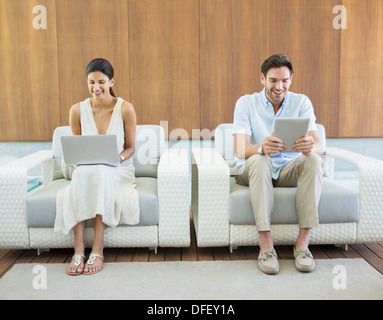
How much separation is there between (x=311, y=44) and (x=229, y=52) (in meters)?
0.84

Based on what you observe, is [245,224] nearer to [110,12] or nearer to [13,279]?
[13,279]

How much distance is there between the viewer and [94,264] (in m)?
2.31

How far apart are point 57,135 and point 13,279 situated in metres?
1.09

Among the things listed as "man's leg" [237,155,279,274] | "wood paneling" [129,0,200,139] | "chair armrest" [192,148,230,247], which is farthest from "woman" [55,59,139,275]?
"wood paneling" [129,0,200,139]

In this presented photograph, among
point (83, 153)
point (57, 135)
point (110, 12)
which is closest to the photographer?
point (83, 153)

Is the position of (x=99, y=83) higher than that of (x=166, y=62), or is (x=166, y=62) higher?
(x=166, y=62)

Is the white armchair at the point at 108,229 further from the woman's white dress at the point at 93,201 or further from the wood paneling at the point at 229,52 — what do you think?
the wood paneling at the point at 229,52

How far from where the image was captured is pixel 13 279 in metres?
2.21

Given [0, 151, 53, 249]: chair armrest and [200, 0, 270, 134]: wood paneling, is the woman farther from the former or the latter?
[200, 0, 270, 134]: wood paneling

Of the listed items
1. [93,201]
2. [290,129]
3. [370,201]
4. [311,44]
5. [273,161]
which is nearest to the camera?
[290,129]

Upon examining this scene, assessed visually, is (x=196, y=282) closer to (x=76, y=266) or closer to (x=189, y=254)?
(x=189, y=254)

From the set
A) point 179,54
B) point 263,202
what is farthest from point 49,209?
point 179,54

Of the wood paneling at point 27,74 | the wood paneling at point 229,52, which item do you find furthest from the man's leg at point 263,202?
the wood paneling at point 27,74
